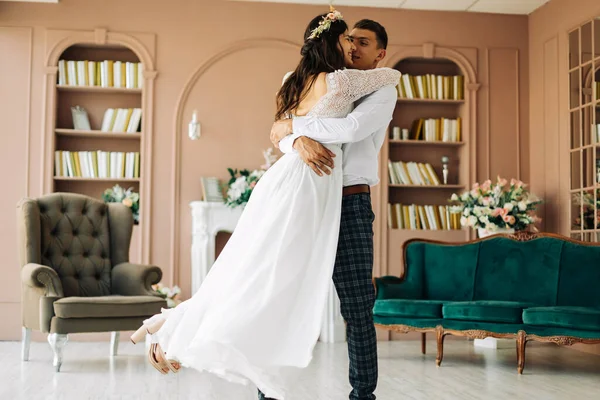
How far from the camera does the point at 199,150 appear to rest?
23.1 ft

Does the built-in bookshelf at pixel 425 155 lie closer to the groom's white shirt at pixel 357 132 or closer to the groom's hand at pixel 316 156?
the groom's white shirt at pixel 357 132

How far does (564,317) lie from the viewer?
16.4ft

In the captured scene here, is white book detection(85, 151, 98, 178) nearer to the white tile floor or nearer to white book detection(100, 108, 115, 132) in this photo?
white book detection(100, 108, 115, 132)

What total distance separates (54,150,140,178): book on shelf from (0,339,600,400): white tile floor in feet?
4.83

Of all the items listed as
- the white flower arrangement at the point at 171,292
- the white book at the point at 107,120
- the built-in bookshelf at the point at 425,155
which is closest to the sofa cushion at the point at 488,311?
the built-in bookshelf at the point at 425,155

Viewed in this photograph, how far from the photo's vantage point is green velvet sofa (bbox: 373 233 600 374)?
5086 millimetres

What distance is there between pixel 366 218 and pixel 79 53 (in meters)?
5.14

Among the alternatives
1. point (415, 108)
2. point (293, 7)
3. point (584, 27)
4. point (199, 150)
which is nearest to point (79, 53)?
point (199, 150)

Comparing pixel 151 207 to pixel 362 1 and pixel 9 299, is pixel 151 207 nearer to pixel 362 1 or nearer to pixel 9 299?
pixel 9 299

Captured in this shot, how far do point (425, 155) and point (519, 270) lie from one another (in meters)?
1.93

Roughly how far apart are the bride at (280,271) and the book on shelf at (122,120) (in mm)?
4410

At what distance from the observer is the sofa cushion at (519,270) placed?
18.8 feet

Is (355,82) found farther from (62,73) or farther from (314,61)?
(62,73)

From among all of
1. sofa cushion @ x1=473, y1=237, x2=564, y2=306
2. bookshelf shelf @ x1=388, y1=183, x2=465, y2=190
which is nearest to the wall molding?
bookshelf shelf @ x1=388, y1=183, x2=465, y2=190
